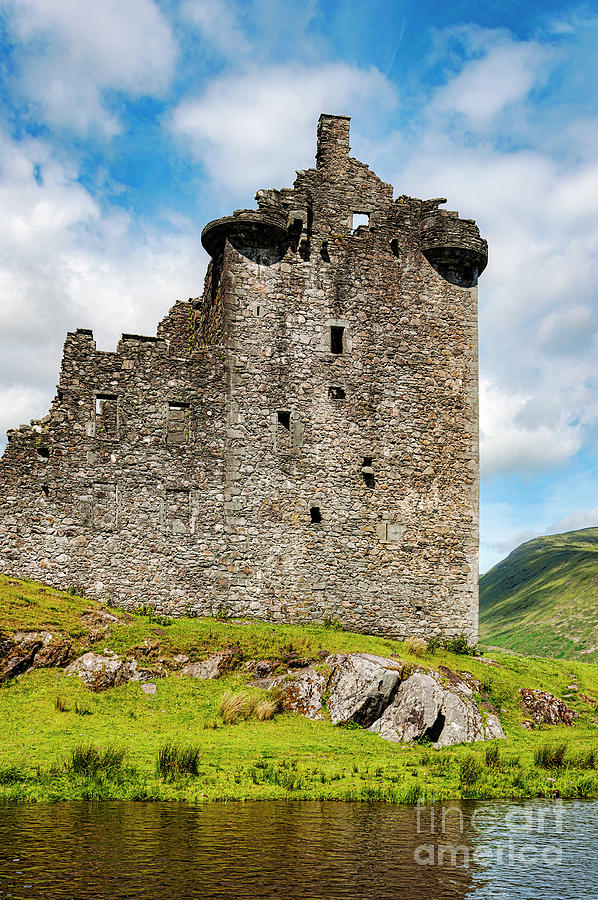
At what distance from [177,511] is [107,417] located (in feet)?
10.7

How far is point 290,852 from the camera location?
31.6ft

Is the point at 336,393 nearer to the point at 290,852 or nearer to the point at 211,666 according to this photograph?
the point at 211,666

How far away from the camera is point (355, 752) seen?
16.2 meters

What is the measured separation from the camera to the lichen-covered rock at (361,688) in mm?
18281

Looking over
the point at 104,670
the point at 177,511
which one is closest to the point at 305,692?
the point at 104,670

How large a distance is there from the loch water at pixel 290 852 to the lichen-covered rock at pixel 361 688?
5539 millimetres

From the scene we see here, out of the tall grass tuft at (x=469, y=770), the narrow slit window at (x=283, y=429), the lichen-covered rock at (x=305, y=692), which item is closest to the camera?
the tall grass tuft at (x=469, y=770)

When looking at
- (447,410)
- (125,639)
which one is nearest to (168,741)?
(125,639)

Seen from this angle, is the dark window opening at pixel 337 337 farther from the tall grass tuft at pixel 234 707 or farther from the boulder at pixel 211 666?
the tall grass tuft at pixel 234 707

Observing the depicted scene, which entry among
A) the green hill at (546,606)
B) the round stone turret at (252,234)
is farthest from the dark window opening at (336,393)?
the green hill at (546,606)

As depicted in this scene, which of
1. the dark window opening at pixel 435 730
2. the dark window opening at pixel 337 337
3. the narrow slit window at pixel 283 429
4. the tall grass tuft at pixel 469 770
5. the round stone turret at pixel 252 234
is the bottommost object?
the tall grass tuft at pixel 469 770

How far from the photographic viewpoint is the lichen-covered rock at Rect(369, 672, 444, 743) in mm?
17812

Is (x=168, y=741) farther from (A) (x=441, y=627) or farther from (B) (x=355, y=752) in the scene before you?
(A) (x=441, y=627)

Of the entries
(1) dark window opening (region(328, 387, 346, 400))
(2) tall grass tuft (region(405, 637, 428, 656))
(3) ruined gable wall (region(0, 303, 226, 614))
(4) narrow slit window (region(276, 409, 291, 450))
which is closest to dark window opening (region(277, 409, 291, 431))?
(4) narrow slit window (region(276, 409, 291, 450))
